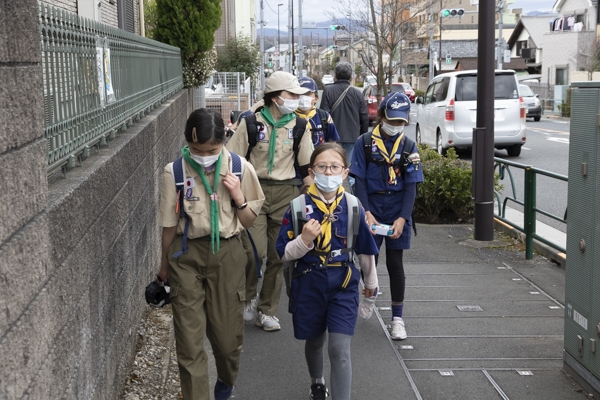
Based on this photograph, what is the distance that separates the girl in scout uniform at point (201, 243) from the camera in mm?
4480

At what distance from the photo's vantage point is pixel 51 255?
3.17 m

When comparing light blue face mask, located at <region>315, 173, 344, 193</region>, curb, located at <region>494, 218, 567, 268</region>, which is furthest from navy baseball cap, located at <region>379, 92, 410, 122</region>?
curb, located at <region>494, 218, 567, 268</region>

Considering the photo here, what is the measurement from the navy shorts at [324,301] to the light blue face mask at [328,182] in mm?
451

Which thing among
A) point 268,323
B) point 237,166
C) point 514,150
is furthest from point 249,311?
point 514,150

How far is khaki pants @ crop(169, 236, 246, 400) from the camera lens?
4488 mm

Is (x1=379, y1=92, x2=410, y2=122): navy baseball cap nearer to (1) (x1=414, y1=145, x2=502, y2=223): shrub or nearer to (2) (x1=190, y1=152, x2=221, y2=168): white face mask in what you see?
(2) (x1=190, y1=152, x2=221, y2=168): white face mask

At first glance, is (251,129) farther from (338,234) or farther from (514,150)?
(514,150)

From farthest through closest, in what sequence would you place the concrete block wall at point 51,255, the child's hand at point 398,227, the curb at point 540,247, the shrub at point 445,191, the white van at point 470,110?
the white van at point 470,110, the shrub at point 445,191, the curb at point 540,247, the child's hand at point 398,227, the concrete block wall at point 51,255

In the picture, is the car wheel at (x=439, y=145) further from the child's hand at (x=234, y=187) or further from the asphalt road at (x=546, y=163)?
the child's hand at (x=234, y=187)

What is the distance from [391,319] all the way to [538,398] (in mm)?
1820

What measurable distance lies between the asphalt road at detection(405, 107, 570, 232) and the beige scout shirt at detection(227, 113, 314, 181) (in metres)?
5.31

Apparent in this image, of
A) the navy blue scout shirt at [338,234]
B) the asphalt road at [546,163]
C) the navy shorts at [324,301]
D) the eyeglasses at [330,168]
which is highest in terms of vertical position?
the eyeglasses at [330,168]

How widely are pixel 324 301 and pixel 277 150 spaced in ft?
6.46

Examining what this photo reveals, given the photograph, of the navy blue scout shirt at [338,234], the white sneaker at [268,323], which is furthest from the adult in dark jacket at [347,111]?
the navy blue scout shirt at [338,234]
